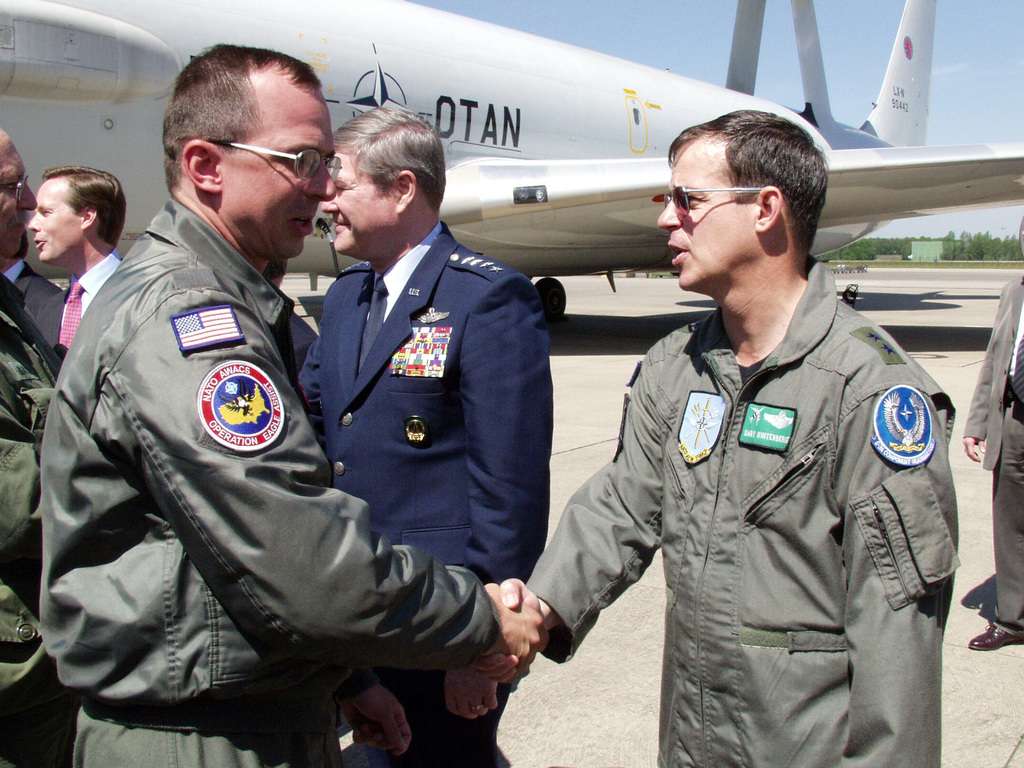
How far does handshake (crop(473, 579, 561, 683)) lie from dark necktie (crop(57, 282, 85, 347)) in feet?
8.58

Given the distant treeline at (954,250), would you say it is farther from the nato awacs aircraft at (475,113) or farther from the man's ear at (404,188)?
the man's ear at (404,188)

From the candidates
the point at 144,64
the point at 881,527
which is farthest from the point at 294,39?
the point at 881,527

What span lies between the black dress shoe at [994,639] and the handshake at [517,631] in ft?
8.01

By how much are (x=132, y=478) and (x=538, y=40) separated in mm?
11491

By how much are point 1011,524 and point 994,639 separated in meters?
0.47

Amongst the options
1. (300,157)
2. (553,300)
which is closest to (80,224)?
(300,157)

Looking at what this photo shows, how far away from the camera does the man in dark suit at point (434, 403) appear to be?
79.2 inches

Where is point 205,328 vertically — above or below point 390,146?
below

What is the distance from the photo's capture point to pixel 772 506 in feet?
4.99

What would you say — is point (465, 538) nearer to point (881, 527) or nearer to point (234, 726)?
point (234, 726)

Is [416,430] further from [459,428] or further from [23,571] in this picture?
[23,571]

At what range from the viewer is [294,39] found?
27.8 ft

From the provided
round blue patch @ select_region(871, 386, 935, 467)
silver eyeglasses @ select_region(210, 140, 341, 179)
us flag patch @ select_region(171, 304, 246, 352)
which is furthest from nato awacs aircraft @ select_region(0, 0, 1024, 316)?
round blue patch @ select_region(871, 386, 935, 467)

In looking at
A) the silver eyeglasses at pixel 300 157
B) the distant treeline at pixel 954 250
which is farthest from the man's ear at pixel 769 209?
the distant treeline at pixel 954 250
